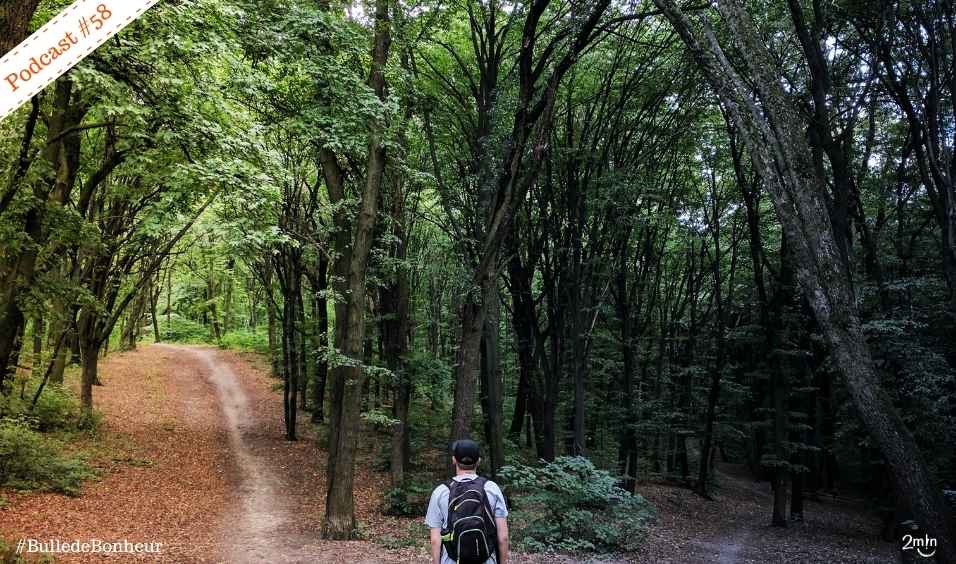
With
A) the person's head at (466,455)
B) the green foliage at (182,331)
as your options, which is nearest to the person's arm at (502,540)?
the person's head at (466,455)

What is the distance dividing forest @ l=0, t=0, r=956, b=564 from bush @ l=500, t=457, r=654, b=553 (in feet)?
0.23

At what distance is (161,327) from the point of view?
45406mm

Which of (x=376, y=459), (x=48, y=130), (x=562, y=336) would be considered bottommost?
(x=376, y=459)

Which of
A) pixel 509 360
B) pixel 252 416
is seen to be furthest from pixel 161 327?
pixel 509 360

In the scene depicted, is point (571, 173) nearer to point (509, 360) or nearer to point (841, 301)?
point (841, 301)

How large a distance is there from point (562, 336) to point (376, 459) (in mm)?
7647

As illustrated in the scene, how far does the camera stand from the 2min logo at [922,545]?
6268 mm

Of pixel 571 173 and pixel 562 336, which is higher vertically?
pixel 571 173

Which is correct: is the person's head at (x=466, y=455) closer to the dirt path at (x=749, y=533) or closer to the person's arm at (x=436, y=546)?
the person's arm at (x=436, y=546)

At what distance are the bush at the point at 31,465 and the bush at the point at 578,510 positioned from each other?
31.6ft

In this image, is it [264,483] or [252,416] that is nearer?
[264,483]

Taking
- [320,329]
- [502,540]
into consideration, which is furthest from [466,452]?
[320,329]

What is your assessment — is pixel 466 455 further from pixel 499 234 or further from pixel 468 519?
pixel 499 234

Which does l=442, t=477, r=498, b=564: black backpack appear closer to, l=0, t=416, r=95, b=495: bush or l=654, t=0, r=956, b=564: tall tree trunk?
l=654, t=0, r=956, b=564: tall tree trunk
